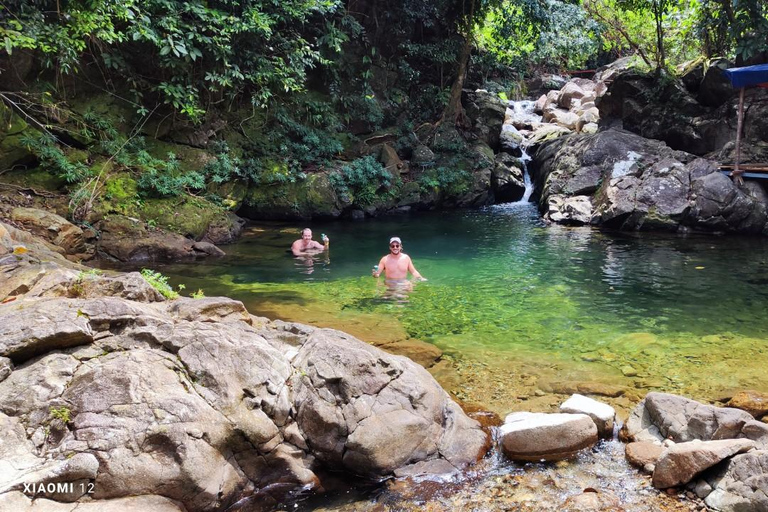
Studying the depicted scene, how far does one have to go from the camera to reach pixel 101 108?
12.5 metres

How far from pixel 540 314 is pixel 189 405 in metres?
5.49

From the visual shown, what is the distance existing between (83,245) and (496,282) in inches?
328

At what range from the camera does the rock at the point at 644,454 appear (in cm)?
383

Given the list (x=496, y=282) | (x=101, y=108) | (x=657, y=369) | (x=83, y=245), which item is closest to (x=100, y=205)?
(x=83, y=245)

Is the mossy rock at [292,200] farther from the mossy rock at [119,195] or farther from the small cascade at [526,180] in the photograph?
the small cascade at [526,180]

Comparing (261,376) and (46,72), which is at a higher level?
(46,72)

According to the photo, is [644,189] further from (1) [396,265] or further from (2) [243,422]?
(2) [243,422]

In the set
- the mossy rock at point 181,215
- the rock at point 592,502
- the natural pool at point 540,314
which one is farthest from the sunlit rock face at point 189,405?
the mossy rock at point 181,215

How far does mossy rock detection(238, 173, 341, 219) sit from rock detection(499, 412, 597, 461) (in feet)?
39.8

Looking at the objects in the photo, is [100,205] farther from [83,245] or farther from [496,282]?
[496,282]

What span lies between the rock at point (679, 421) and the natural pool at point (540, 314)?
0.33 meters

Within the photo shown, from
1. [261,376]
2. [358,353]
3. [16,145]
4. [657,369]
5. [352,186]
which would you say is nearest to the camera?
[261,376]

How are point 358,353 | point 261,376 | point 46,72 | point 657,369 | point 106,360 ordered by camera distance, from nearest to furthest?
1. point 106,360
2. point 261,376
3. point 358,353
4. point 657,369
5. point 46,72

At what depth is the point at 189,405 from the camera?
336 centimetres
